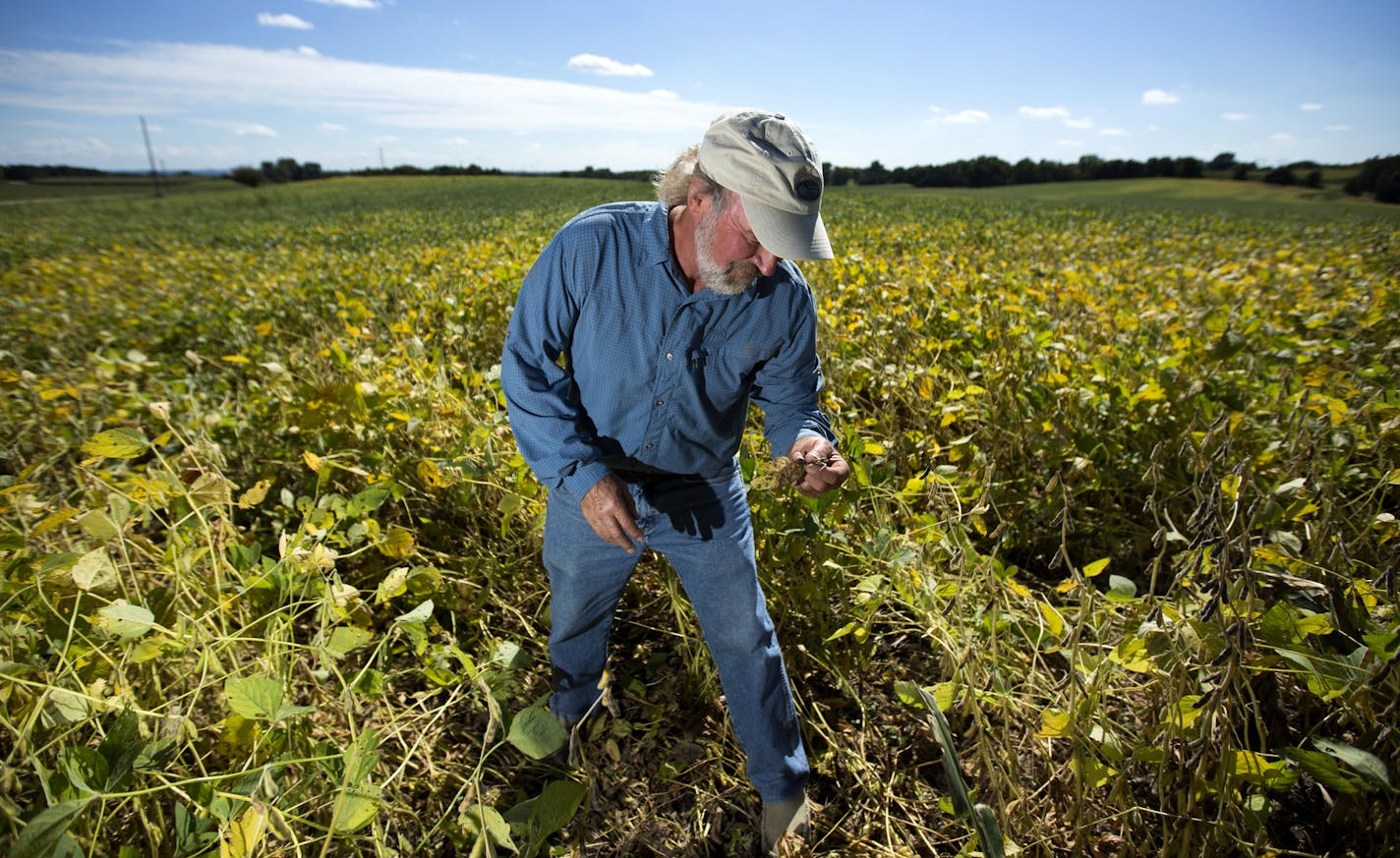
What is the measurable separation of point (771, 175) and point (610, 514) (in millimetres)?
760

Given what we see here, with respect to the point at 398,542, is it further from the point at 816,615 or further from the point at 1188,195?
the point at 1188,195

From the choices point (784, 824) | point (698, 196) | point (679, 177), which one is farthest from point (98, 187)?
point (784, 824)

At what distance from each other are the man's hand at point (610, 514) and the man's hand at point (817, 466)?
1.31 ft

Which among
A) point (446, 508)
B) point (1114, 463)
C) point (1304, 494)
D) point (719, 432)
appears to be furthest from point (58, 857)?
point (1114, 463)

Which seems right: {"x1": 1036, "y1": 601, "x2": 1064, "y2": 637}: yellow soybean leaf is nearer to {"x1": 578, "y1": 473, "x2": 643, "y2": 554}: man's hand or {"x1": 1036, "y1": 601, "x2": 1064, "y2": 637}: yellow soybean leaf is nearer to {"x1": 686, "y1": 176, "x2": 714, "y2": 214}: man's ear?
{"x1": 578, "y1": 473, "x2": 643, "y2": 554}: man's hand

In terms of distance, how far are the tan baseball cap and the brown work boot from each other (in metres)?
1.32

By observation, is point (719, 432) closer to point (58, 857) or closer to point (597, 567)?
point (597, 567)

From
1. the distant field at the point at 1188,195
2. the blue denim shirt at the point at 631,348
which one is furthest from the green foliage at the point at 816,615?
the distant field at the point at 1188,195

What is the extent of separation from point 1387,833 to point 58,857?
237 centimetres

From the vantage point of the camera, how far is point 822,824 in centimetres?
169

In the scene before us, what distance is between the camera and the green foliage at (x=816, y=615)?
1.22 metres

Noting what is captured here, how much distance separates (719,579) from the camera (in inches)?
59.0

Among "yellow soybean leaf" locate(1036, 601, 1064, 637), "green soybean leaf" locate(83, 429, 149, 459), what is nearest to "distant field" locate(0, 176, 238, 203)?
"green soybean leaf" locate(83, 429, 149, 459)

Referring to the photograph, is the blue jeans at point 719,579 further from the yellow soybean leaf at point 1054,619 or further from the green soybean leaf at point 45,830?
the green soybean leaf at point 45,830
